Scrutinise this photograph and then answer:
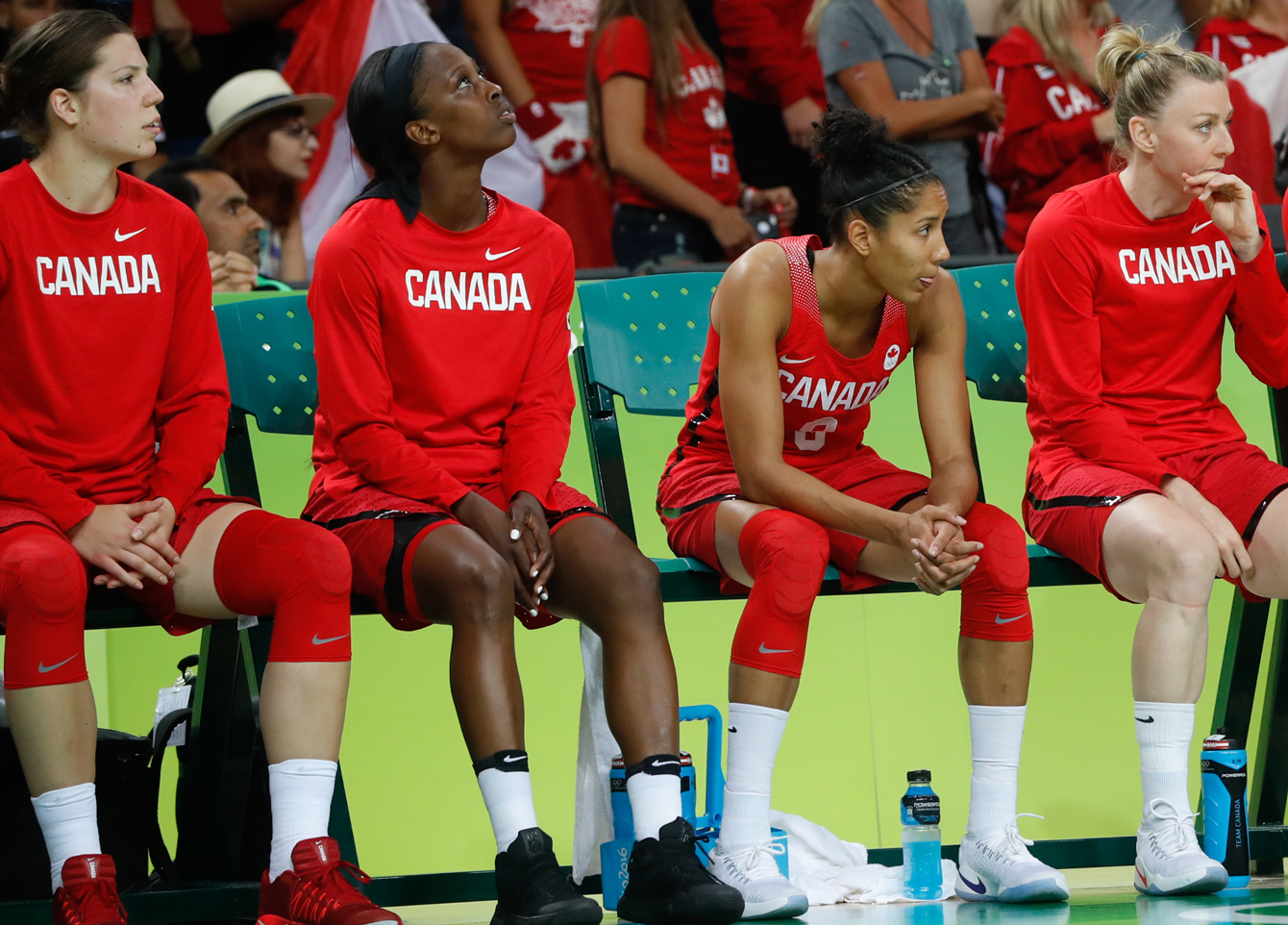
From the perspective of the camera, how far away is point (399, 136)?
2.82 meters

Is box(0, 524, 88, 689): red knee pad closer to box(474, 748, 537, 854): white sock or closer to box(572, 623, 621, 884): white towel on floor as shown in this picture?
box(474, 748, 537, 854): white sock

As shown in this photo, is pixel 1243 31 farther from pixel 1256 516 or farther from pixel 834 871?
pixel 834 871

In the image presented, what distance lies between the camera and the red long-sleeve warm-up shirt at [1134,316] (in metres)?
2.97

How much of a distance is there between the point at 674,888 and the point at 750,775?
288 millimetres

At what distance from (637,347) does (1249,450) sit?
1209 mm

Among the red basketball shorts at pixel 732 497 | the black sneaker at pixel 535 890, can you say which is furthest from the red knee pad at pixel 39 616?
the red basketball shorts at pixel 732 497

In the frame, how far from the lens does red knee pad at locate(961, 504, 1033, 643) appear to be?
2660mm

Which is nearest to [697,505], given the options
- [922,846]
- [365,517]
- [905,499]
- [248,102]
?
[905,499]

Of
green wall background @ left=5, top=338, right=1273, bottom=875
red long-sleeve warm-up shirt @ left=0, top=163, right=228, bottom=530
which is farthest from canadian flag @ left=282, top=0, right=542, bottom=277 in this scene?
red long-sleeve warm-up shirt @ left=0, top=163, right=228, bottom=530

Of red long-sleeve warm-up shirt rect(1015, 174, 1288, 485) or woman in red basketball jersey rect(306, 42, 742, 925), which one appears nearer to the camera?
woman in red basketball jersey rect(306, 42, 742, 925)

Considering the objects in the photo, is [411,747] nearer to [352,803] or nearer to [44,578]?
[352,803]

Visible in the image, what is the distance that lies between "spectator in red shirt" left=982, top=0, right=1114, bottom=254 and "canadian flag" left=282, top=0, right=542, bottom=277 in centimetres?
141

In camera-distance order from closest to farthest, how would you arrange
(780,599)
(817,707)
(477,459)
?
1. (780,599)
2. (477,459)
3. (817,707)

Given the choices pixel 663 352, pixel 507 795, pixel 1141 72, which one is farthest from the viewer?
pixel 663 352
